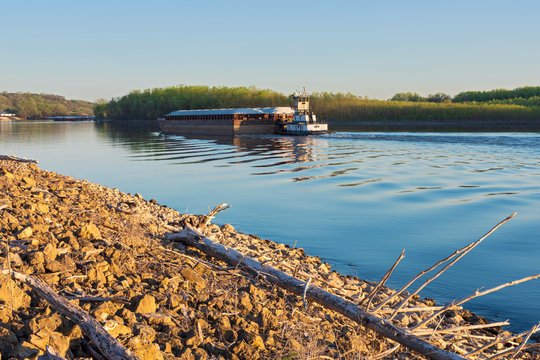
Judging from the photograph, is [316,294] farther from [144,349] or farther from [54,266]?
[54,266]

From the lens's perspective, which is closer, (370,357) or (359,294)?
(370,357)

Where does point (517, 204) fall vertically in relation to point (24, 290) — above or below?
below

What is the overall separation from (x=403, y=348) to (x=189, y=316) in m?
2.23

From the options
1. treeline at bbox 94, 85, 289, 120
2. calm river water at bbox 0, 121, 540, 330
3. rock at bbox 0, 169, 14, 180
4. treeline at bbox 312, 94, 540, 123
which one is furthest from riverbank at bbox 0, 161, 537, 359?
treeline at bbox 94, 85, 289, 120

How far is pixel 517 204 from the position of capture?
48.0 ft

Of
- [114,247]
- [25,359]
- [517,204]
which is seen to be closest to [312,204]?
[517,204]

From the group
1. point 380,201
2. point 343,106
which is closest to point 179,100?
point 343,106

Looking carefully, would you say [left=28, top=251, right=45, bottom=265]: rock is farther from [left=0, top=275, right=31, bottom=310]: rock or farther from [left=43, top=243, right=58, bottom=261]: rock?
[left=0, top=275, right=31, bottom=310]: rock

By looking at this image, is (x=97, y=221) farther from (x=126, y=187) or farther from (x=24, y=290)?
(x=126, y=187)

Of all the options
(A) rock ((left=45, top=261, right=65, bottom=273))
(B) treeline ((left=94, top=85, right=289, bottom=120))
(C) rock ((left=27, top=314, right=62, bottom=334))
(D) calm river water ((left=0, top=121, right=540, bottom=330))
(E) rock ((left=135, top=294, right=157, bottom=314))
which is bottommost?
(D) calm river water ((left=0, top=121, right=540, bottom=330))

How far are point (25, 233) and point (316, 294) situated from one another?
345 centimetres

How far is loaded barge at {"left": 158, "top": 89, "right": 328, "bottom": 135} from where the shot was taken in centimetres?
5707

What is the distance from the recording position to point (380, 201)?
15156mm

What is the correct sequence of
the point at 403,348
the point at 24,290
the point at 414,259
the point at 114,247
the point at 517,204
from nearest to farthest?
the point at 24,290, the point at 403,348, the point at 114,247, the point at 414,259, the point at 517,204
